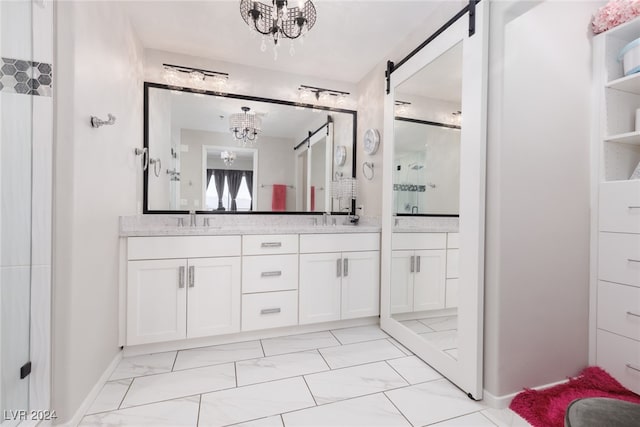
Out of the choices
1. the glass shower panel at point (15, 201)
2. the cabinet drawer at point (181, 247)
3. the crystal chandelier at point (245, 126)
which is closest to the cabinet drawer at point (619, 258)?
the cabinet drawer at point (181, 247)

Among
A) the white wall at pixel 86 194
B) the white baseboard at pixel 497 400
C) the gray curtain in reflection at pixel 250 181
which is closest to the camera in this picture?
the white wall at pixel 86 194

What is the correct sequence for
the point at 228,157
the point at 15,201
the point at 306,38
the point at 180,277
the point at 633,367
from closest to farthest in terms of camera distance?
1. the point at 15,201
2. the point at 633,367
3. the point at 180,277
4. the point at 306,38
5. the point at 228,157

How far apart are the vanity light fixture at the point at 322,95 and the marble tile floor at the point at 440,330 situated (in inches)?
91.3

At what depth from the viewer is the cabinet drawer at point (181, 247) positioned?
1.96 m

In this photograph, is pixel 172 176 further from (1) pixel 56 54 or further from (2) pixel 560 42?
(2) pixel 560 42

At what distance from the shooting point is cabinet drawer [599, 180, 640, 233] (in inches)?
61.0

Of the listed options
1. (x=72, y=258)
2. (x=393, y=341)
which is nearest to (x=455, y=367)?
(x=393, y=341)

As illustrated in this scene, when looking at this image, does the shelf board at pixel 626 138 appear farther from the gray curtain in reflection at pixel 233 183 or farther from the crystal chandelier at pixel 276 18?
the gray curtain in reflection at pixel 233 183

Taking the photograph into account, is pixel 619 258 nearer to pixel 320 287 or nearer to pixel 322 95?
pixel 320 287

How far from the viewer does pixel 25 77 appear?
1.18 m

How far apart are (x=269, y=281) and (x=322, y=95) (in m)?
2.02

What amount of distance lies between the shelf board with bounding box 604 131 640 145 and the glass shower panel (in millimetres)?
2997

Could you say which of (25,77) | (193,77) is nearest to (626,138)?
(25,77)

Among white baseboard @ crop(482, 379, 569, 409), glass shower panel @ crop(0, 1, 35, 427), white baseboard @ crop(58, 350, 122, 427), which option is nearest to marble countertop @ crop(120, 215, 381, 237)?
glass shower panel @ crop(0, 1, 35, 427)
